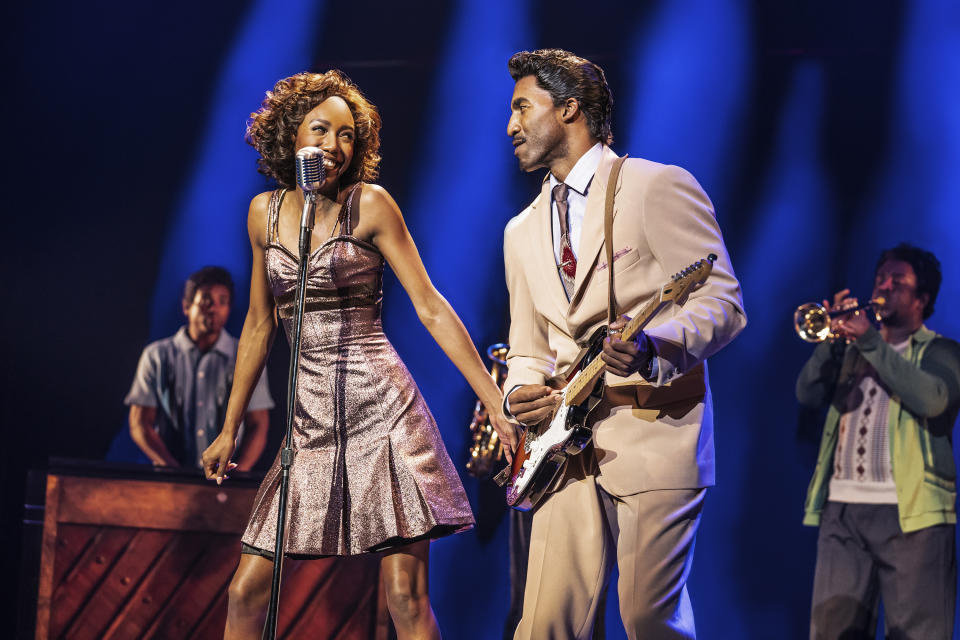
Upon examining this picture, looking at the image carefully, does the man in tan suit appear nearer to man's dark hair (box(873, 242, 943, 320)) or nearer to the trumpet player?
the trumpet player

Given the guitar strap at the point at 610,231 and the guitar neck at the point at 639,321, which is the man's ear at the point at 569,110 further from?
the guitar neck at the point at 639,321

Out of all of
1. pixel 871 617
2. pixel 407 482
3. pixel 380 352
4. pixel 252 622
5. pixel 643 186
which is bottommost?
pixel 871 617

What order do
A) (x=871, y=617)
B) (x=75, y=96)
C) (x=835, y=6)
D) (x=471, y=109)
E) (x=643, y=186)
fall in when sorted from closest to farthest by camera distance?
(x=643, y=186) → (x=871, y=617) → (x=835, y=6) → (x=471, y=109) → (x=75, y=96)

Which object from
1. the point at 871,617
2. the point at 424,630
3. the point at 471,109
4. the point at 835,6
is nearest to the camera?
the point at 424,630

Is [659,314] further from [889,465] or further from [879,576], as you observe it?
[879,576]

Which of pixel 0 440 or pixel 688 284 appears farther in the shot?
pixel 0 440

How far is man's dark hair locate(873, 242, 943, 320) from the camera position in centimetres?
545

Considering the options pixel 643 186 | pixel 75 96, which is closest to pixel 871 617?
pixel 643 186

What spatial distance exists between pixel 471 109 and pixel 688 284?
14.2 feet

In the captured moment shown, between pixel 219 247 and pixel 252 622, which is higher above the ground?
pixel 219 247

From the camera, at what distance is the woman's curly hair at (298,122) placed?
11.8 ft

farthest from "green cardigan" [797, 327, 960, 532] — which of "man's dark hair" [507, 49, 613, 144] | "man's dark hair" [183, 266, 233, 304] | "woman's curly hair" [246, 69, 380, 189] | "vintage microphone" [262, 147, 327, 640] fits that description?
"man's dark hair" [183, 266, 233, 304]

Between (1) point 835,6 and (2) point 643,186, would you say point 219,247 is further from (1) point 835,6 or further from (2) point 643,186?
(2) point 643,186

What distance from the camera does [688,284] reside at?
8.61 feet
